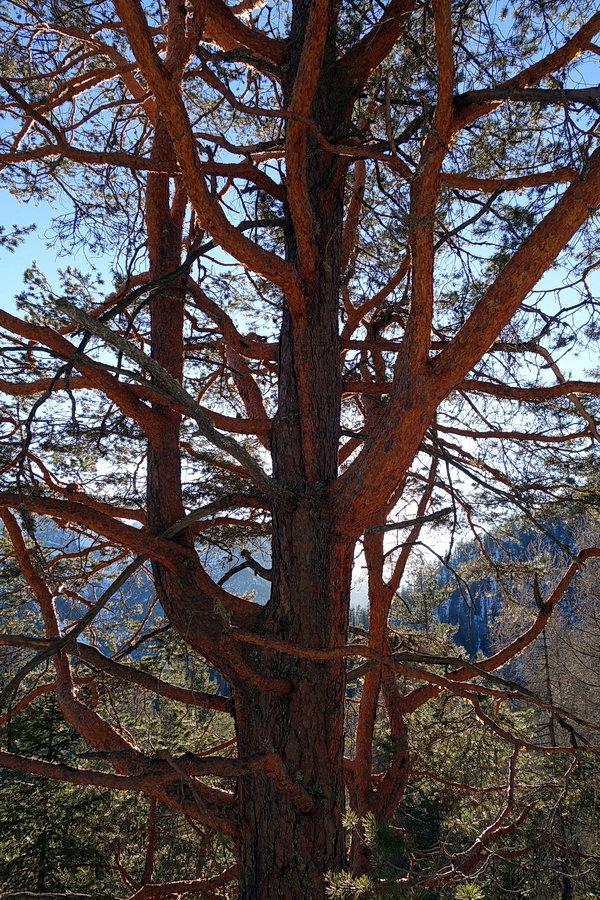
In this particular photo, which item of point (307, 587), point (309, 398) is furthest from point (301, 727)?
point (309, 398)

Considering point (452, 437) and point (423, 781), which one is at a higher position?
point (452, 437)

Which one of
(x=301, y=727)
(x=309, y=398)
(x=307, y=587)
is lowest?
(x=301, y=727)

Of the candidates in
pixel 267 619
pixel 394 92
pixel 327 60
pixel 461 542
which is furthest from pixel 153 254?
pixel 461 542

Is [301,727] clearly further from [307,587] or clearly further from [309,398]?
[309,398]

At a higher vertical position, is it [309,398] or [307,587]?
[309,398]

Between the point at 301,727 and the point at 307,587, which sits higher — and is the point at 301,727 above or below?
below

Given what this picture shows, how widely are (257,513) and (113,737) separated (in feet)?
6.65

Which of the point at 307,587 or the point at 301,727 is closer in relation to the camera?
the point at 301,727

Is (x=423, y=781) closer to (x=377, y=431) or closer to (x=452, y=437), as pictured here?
(x=452, y=437)

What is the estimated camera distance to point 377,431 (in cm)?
239

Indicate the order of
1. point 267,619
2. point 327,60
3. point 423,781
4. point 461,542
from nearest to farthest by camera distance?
point 267,619 → point 327,60 → point 461,542 → point 423,781

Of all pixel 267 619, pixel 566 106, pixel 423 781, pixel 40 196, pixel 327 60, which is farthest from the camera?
pixel 423 781

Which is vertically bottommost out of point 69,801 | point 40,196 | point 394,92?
point 69,801

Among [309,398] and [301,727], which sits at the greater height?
[309,398]
